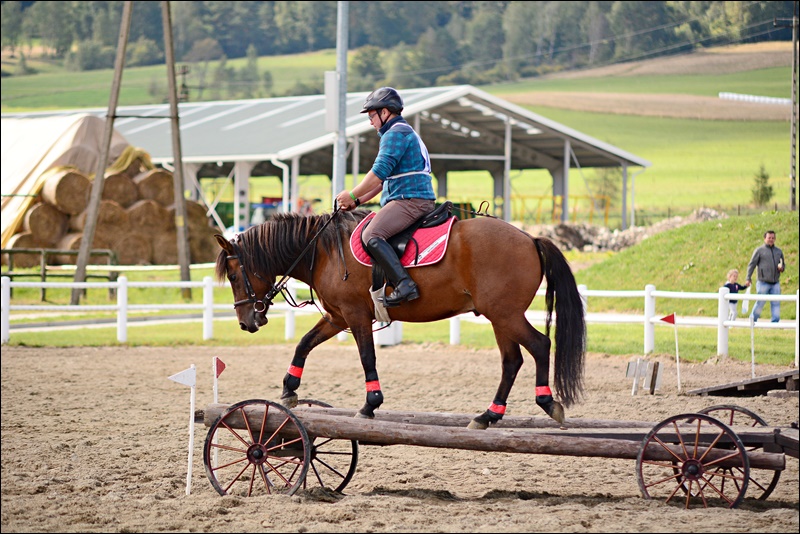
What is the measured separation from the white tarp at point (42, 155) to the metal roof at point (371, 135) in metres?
3.29

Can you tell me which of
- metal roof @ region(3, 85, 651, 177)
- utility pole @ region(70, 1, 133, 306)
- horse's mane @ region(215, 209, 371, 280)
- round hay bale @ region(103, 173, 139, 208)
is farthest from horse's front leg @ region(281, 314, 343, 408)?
round hay bale @ region(103, 173, 139, 208)

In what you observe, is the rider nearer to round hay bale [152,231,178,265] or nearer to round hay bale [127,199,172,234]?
round hay bale [127,199,172,234]

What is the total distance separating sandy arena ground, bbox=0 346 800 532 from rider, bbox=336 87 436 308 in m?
1.57

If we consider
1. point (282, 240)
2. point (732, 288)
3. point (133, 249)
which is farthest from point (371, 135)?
point (282, 240)

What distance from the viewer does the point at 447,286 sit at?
6.77 metres

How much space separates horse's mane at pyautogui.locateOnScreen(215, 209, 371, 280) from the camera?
7121mm

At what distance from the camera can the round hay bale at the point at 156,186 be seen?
28.5 meters

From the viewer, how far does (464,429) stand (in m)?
6.22

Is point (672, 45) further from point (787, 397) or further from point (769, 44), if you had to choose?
point (787, 397)

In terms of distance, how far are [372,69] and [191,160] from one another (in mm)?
65851

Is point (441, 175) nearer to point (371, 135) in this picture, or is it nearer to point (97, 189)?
point (371, 135)

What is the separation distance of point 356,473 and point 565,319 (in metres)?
2.12

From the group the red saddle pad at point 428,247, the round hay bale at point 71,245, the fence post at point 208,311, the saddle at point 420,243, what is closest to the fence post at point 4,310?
the fence post at point 208,311

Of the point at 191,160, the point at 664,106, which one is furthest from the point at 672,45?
the point at 191,160
